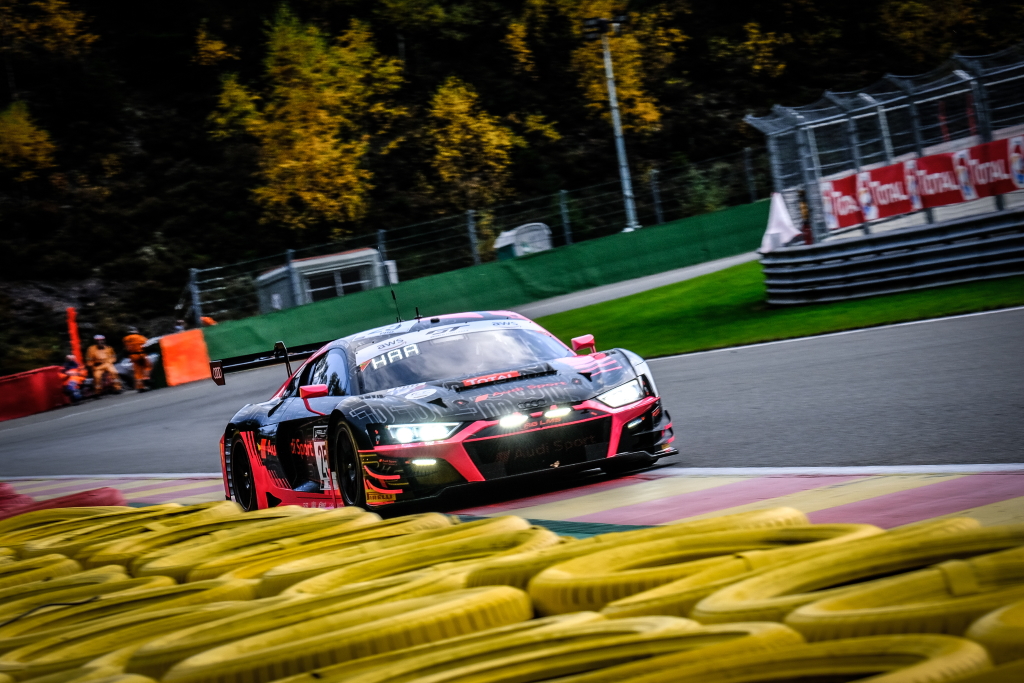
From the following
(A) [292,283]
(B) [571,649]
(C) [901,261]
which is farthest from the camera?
(A) [292,283]

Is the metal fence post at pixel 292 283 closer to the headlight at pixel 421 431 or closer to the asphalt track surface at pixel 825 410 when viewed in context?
the asphalt track surface at pixel 825 410

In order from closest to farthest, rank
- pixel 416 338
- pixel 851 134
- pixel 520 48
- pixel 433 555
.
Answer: pixel 433 555 → pixel 416 338 → pixel 851 134 → pixel 520 48

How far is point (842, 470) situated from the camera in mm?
6684

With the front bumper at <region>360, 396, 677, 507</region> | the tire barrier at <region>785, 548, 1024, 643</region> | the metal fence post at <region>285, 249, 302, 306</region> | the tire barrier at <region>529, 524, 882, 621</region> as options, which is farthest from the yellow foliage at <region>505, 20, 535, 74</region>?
the tire barrier at <region>785, 548, 1024, 643</region>

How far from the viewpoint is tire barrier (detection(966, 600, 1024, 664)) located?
1885 mm

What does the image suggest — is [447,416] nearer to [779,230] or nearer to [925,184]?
[925,184]

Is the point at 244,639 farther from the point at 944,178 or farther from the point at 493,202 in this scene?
the point at 493,202

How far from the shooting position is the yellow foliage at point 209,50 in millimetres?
56812

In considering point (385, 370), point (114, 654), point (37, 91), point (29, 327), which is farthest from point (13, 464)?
point (37, 91)

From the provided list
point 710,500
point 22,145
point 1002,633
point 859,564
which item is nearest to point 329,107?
point 22,145

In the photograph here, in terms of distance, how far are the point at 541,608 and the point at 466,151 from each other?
51145mm

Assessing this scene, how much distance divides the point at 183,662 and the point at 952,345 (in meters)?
10.3

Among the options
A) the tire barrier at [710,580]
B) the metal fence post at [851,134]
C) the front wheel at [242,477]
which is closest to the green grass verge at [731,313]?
the metal fence post at [851,134]

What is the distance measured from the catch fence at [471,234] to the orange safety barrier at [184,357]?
0.99 metres
